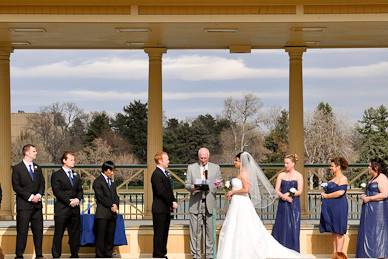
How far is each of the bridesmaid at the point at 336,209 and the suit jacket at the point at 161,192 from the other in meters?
2.64

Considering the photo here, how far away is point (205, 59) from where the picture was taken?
6800cm

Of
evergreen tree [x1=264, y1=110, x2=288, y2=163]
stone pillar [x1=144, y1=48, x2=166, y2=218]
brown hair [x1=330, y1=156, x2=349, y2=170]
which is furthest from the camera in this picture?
evergreen tree [x1=264, y1=110, x2=288, y2=163]

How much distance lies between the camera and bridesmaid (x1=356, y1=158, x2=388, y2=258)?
14031 mm

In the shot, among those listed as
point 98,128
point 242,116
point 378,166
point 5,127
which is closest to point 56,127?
point 98,128

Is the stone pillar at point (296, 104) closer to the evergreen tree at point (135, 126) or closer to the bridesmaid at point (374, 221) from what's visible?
the bridesmaid at point (374, 221)

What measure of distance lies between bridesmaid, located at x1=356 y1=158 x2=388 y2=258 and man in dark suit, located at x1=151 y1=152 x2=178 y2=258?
3273 mm

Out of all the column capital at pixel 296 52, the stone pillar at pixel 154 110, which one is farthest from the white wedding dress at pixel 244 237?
the column capital at pixel 296 52

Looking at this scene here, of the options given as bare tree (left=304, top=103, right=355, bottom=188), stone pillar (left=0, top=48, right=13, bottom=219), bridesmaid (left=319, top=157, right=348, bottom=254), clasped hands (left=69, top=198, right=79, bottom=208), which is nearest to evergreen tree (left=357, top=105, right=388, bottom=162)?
bare tree (left=304, top=103, right=355, bottom=188)

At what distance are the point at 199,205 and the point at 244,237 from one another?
980mm

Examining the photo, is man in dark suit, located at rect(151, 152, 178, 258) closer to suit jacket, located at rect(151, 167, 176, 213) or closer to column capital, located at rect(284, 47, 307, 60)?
suit jacket, located at rect(151, 167, 176, 213)

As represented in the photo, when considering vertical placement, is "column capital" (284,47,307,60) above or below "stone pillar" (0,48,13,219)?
above

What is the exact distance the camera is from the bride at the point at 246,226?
1370 cm

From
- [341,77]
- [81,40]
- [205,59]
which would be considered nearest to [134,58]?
[205,59]

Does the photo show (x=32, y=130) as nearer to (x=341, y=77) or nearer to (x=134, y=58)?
(x=134, y=58)
